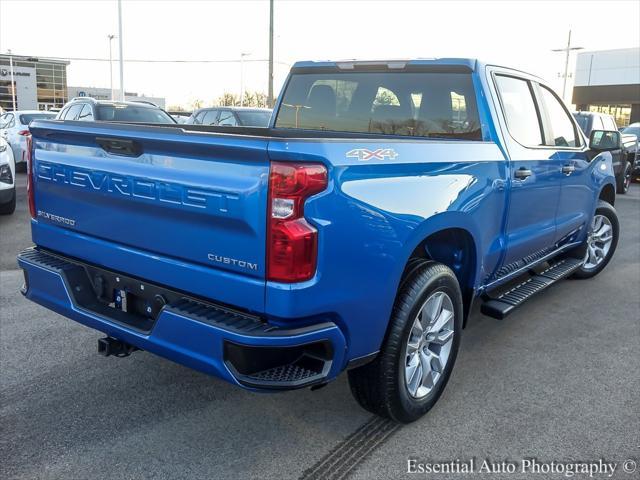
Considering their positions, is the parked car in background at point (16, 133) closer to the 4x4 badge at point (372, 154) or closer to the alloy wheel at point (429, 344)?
the alloy wheel at point (429, 344)

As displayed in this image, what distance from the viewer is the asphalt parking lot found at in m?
2.85

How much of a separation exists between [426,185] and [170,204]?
1.24m

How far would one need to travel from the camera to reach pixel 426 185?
2941 millimetres

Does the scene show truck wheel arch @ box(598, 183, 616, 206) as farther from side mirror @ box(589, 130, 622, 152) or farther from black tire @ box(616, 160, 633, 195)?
black tire @ box(616, 160, 633, 195)

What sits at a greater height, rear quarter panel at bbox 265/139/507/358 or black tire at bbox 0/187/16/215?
rear quarter panel at bbox 265/139/507/358

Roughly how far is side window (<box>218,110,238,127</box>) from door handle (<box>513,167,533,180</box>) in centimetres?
959

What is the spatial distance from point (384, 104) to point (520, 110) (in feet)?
3.33

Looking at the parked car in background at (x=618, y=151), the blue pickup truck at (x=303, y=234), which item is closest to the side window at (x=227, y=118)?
the parked car in background at (x=618, y=151)

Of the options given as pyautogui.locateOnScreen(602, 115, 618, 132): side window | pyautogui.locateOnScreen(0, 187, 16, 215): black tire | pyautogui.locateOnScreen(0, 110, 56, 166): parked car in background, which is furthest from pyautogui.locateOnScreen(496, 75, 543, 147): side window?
pyautogui.locateOnScreen(0, 110, 56, 166): parked car in background

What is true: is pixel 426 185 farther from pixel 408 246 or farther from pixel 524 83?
pixel 524 83

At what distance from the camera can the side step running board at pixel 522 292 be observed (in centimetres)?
400

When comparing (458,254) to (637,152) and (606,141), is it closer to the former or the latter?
(606,141)

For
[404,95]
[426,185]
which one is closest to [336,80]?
[404,95]

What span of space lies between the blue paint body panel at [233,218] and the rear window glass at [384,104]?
554 mm
